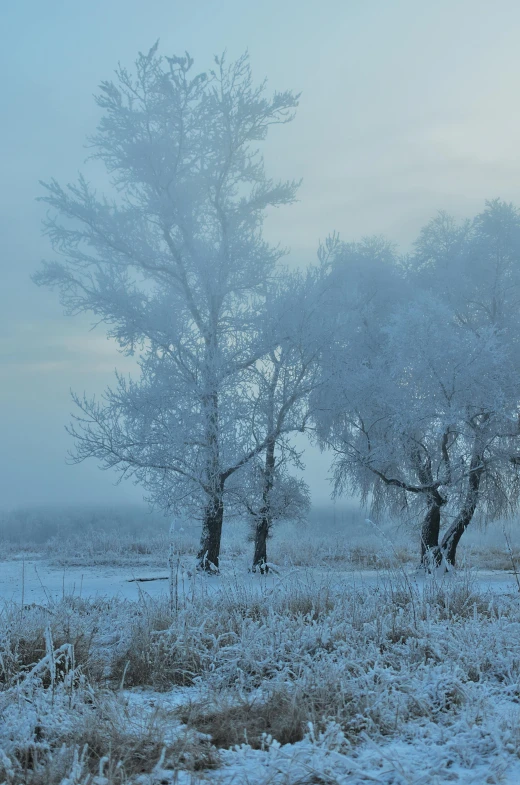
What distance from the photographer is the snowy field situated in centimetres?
281

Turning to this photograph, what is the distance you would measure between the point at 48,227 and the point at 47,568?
26.8 ft

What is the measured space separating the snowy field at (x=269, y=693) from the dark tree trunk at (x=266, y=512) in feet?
23.2

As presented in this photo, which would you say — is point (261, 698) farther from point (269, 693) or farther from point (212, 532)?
point (212, 532)

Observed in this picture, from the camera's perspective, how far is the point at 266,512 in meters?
14.2

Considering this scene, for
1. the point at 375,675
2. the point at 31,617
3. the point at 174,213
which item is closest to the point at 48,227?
A: the point at 174,213

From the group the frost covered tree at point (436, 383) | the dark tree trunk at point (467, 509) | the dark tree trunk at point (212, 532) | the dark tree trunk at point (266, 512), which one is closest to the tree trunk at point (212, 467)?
the dark tree trunk at point (212, 532)

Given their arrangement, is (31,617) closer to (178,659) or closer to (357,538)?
(178,659)

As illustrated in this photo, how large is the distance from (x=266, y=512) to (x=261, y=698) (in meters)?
10.4

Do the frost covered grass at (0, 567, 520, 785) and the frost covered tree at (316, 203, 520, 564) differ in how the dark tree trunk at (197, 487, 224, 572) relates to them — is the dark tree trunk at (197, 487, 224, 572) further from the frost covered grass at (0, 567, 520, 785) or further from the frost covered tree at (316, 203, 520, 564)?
the frost covered grass at (0, 567, 520, 785)

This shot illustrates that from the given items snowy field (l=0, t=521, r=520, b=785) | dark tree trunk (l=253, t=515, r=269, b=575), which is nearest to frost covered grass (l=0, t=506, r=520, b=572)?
dark tree trunk (l=253, t=515, r=269, b=575)

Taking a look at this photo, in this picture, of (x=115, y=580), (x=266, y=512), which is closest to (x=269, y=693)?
(x=115, y=580)

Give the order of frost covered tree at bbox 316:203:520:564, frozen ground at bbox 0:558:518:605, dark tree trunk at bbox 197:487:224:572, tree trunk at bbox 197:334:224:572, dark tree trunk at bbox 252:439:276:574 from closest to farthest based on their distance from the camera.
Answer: frozen ground at bbox 0:558:518:605
tree trunk at bbox 197:334:224:572
frost covered tree at bbox 316:203:520:564
dark tree trunk at bbox 197:487:224:572
dark tree trunk at bbox 252:439:276:574

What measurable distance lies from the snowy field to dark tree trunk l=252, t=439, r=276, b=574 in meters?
7.07

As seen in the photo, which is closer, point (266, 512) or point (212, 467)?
point (212, 467)
